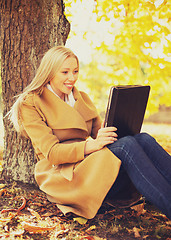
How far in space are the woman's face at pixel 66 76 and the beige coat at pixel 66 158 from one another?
0.09 meters

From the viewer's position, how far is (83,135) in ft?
8.19

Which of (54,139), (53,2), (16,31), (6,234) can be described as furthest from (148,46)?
(6,234)

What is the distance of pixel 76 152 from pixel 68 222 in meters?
0.54

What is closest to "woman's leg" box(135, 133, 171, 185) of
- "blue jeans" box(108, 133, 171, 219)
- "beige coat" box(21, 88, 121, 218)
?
"blue jeans" box(108, 133, 171, 219)

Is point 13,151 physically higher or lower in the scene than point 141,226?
higher

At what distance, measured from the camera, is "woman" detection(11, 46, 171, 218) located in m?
1.95

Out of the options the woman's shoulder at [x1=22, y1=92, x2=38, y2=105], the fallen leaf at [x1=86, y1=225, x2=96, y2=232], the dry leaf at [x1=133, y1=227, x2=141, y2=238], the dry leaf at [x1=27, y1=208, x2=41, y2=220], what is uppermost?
the woman's shoulder at [x1=22, y1=92, x2=38, y2=105]

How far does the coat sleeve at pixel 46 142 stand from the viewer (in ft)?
6.94

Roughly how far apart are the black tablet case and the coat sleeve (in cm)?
30

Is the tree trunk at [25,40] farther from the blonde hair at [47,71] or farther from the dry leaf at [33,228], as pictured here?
the dry leaf at [33,228]

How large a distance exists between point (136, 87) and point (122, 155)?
51 cm

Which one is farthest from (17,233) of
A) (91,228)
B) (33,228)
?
(91,228)

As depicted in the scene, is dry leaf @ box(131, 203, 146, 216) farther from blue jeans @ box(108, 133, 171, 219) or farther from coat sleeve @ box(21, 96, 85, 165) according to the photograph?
coat sleeve @ box(21, 96, 85, 165)

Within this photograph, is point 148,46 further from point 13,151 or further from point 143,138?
point 13,151
